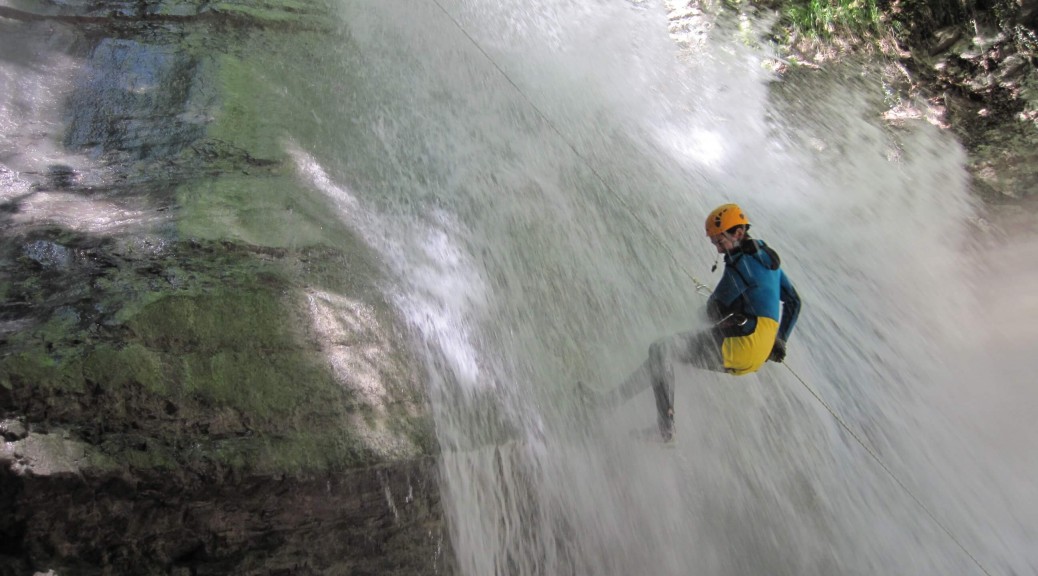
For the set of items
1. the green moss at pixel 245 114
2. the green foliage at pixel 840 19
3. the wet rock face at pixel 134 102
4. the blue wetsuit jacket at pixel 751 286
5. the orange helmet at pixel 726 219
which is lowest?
the wet rock face at pixel 134 102

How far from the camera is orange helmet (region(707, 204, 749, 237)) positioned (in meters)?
4.07

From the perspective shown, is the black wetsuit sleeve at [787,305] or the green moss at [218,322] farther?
the black wetsuit sleeve at [787,305]

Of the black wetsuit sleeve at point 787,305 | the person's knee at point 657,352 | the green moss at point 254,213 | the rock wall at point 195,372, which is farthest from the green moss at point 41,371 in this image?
the black wetsuit sleeve at point 787,305

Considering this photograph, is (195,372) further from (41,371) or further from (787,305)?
(787,305)

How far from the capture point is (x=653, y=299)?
5863 mm

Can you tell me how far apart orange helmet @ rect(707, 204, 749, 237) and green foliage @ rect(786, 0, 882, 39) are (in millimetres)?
8143

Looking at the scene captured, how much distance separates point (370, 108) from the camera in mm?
6453

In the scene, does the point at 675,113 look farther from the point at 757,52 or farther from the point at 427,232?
the point at 427,232

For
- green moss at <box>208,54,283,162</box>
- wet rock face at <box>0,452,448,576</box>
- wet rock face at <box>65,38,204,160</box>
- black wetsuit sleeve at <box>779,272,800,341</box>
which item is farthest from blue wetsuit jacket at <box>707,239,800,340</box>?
wet rock face at <box>65,38,204,160</box>

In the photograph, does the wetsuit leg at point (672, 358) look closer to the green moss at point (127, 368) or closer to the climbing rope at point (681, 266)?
the climbing rope at point (681, 266)

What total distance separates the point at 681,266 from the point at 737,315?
88.5 inches

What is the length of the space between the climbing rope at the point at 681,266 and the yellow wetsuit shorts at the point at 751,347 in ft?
→ 1.42

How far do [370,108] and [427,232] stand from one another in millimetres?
2000

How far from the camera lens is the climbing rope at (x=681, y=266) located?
5022 millimetres
